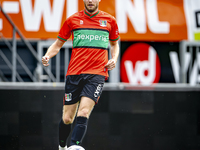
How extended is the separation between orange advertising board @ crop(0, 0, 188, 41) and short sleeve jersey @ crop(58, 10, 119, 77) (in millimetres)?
4855

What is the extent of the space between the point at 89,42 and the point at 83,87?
0.49 meters

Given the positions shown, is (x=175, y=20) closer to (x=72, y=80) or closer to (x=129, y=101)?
(x=129, y=101)

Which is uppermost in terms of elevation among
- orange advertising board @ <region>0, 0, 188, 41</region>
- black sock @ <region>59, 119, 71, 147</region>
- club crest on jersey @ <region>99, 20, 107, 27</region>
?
orange advertising board @ <region>0, 0, 188, 41</region>

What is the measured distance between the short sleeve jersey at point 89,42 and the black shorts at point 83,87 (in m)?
0.05

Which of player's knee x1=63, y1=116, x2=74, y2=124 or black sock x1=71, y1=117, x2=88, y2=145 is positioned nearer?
black sock x1=71, y1=117, x2=88, y2=145

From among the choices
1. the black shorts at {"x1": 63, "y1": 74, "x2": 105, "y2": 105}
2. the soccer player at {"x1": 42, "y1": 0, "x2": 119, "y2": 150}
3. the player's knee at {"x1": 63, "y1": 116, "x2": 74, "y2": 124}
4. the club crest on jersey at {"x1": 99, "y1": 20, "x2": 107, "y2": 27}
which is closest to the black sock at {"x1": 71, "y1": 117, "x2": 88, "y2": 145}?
the soccer player at {"x1": 42, "y1": 0, "x2": 119, "y2": 150}

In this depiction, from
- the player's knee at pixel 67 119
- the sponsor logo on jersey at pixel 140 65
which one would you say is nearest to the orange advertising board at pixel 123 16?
the sponsor logo on jersey at pixel 140 65

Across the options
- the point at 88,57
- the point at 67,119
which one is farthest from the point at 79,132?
the point at 88,57

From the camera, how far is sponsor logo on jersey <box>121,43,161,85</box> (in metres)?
8.18

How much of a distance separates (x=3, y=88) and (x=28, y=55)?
4.36 meters

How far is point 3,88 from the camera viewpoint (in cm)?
389

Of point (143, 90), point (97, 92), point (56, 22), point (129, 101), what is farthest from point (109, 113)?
point (56, 22)

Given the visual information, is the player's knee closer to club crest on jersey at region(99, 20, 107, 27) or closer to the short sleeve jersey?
the short sleeve jersey

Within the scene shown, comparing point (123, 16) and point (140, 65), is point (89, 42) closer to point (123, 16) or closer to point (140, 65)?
point (123, 16)
